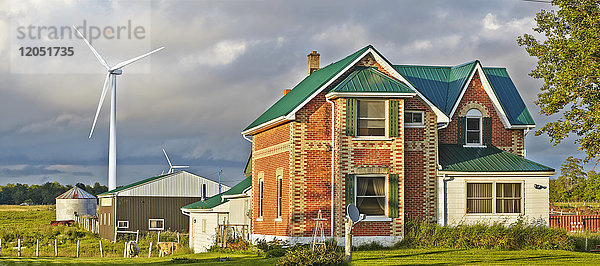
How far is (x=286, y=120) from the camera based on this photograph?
32.8m

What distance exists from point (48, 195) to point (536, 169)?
512 feet

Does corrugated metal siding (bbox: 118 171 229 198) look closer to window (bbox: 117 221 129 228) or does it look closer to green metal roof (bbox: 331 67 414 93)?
window (bbox: 117 221 129 228)

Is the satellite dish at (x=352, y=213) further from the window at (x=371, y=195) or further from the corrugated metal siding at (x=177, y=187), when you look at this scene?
the corrugated metal siding at (x=177, y=187)

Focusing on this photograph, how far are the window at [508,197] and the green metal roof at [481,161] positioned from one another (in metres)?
0.77

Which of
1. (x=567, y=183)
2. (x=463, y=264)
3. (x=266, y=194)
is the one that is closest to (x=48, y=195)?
(x=567, y=183)

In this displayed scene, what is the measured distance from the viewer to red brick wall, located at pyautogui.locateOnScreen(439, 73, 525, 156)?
3688 centimetres

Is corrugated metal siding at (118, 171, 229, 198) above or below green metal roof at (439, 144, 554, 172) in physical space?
below

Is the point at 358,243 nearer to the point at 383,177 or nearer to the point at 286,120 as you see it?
the point at 383,177

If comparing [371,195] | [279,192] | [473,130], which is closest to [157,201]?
[279,192]

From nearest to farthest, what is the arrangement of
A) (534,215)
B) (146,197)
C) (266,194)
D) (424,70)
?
(534,215) → (266,194) → (424,70) → (146,197)

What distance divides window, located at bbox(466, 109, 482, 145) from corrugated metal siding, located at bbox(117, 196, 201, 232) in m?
36.7

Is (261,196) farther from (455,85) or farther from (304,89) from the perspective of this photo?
(455,85)

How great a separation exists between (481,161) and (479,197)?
1692mm

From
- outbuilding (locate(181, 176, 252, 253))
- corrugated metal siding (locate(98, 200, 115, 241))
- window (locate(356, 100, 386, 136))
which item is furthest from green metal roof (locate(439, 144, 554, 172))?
corrugated metal siding (locate(98, 200, 115, 241))
